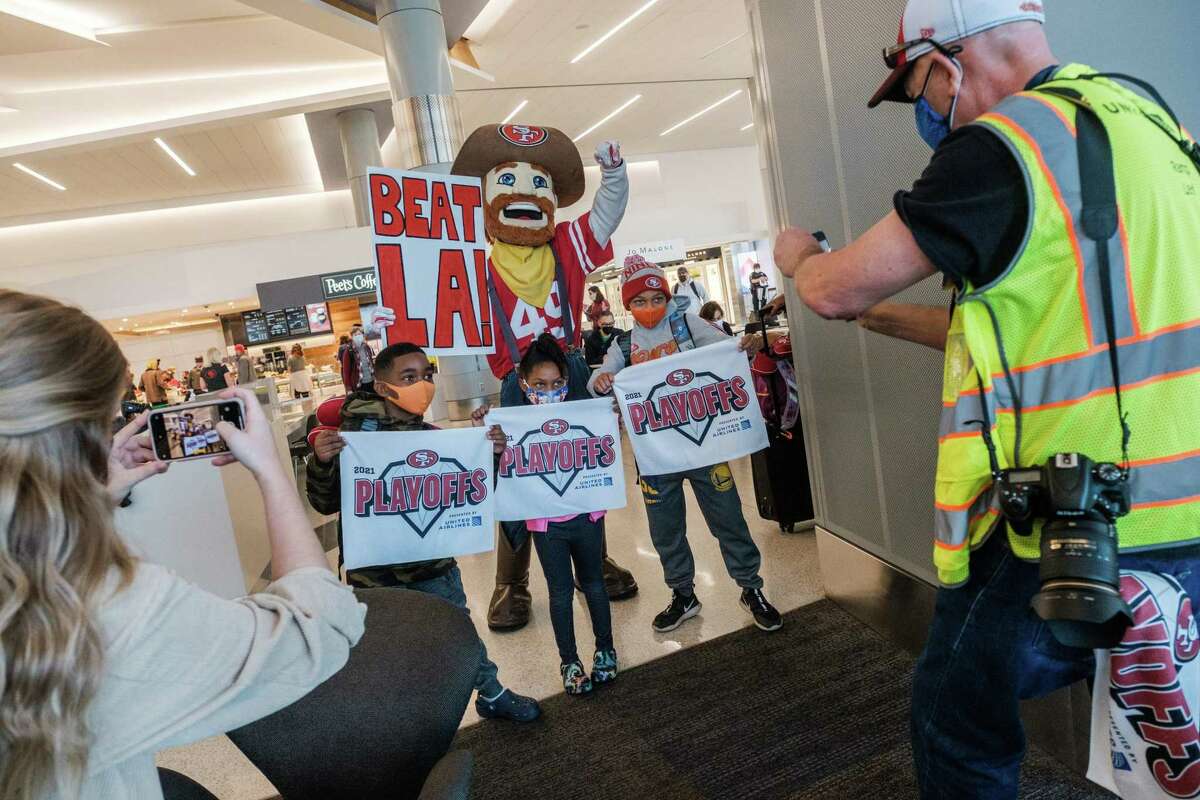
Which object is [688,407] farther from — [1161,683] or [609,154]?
[1161,683]

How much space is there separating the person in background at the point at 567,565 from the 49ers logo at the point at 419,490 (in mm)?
211

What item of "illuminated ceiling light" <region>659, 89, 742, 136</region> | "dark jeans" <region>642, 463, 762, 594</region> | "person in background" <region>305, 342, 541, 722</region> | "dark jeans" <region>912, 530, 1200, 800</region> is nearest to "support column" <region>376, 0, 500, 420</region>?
"person in background" <region>305, 342, 541, 722</region>

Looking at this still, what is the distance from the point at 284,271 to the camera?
41.0 feet

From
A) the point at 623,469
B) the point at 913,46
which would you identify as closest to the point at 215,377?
the point at 623,469

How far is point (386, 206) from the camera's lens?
2.57m

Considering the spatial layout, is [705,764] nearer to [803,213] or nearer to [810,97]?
[803,213]

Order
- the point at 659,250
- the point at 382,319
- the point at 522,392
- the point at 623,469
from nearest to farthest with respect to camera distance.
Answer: the point at 382,319, the point at 522,392, the point at 623,469, the point at 659,250

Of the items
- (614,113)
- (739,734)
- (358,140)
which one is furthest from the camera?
(614,113)

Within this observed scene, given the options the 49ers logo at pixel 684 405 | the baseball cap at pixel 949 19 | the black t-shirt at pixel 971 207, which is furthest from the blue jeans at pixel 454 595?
the baseball cap at pixel 949 19

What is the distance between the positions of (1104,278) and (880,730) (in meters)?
1.74

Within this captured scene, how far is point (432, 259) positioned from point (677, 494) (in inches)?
56.6

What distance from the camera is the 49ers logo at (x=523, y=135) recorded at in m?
3.20

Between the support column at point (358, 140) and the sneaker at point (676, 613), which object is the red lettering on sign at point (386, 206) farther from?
the support column at point (358, 140)

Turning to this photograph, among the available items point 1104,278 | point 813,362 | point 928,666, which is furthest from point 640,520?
point 1104,278
